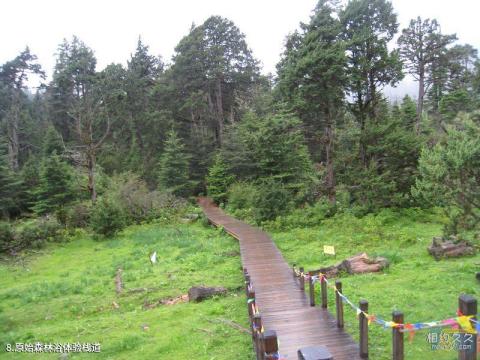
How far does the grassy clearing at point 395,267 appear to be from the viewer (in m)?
9.22

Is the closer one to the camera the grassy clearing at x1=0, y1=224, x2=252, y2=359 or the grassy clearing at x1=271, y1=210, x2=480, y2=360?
the grassy clearing at x1=271, y1=210, x2=480, y2=360

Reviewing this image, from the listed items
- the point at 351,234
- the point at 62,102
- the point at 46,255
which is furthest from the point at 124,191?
the point at 62,102

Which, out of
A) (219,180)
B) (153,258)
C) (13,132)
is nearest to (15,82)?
(13,132)

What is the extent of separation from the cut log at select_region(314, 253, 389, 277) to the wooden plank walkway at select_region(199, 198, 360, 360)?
1.52 meters

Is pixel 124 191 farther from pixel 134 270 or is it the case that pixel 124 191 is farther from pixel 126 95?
pixel 126 95

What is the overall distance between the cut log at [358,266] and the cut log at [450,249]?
2102 mm

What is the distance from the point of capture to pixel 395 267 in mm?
13750

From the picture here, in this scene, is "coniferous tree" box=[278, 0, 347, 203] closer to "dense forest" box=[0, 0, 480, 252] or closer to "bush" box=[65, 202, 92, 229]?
"dense forest" box=[0, 0, 480, 252]

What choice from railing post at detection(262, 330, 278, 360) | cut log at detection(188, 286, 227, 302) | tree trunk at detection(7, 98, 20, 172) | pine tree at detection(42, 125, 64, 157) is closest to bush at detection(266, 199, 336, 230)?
cut log at detection(188, 286, 227, 302)

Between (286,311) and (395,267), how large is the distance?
543cm

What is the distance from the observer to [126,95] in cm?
4566

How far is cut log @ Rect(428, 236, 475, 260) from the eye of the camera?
14250mm

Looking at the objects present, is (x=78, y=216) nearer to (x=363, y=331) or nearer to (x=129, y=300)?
(x=129, y=300)

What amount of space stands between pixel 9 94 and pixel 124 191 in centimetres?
3040
